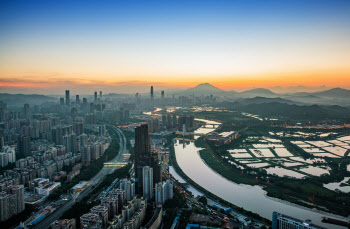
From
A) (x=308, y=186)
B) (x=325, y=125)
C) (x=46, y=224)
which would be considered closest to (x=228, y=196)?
(x=308, y=186)

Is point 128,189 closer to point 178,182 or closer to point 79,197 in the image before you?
point 79,197

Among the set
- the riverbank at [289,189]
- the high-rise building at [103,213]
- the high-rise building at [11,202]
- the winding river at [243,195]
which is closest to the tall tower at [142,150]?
the winding river at [243,195]

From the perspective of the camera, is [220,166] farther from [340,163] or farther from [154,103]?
[154,103]

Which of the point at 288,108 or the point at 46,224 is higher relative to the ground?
the point at 288,108

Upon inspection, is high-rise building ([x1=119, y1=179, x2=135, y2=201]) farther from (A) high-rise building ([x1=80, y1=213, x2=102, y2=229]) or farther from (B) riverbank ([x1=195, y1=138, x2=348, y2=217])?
(B) riverbank ([x1=195, y1=138, x2=348, y2=217])

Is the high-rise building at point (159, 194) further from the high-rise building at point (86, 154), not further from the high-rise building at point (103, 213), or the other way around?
the high-rise building at point (86, 154)

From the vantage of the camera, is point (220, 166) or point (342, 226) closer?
point (342, 226)

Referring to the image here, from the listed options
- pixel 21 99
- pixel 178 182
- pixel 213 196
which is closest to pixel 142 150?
pixel 178 182
